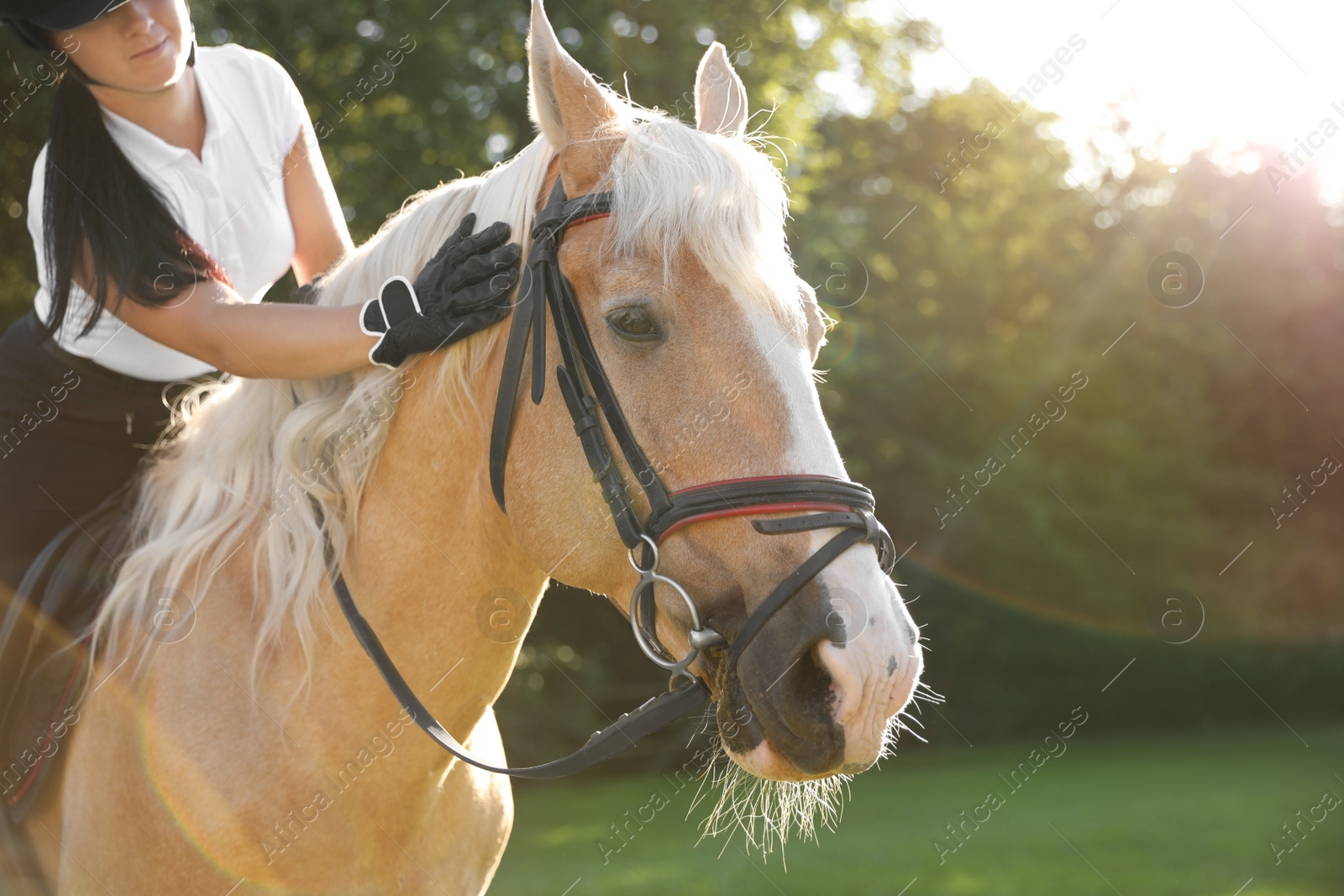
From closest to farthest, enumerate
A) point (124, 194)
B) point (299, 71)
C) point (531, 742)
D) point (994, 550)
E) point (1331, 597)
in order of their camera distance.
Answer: point (124, 194)
point (299, 71)
point (531, 742)
point (994, 550)
point (1331, 597)

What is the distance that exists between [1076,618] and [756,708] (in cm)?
2319

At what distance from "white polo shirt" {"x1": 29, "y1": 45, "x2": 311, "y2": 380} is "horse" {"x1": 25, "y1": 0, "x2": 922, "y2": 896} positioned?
373 mm

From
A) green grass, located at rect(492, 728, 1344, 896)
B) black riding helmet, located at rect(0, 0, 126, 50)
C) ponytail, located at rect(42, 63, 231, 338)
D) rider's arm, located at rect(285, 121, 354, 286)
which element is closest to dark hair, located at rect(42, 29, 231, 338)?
ponytail, located at rect(42, 63, 231, 338)

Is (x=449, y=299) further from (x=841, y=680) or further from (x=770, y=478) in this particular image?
(x=841, y=680)

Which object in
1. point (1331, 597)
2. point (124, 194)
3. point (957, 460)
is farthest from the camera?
point (1331, 597)

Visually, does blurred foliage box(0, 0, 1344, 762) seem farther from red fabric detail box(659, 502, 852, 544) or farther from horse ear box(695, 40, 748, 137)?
red fabric detail box(659, 502, 852, 544)

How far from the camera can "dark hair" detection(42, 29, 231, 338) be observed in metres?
2.54

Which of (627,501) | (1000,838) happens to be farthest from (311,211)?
(1000,838)

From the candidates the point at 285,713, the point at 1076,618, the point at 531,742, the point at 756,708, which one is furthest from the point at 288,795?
the point at 1076,618

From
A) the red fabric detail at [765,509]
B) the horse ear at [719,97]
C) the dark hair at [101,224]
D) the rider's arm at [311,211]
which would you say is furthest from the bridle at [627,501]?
→ the rider's arm at [311,211]

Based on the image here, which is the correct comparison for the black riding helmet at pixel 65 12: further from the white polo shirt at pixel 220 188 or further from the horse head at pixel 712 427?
the horse head at pixel 712 427

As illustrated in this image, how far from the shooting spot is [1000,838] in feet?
44.9

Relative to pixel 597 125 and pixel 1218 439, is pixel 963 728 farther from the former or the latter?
pixel 597 125

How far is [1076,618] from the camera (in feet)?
75.6
